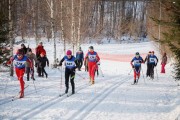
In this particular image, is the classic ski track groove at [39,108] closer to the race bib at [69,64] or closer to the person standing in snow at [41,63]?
the race bib at [69,64]

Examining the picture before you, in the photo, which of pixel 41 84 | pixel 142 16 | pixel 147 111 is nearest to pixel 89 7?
pixel 41 84

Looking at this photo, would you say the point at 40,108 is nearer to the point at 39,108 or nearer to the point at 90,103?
the point at 39,108

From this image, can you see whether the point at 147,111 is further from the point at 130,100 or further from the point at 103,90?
the point at 103,90

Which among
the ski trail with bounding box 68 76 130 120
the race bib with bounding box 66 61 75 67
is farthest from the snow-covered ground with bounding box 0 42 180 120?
the race bib with bounding box 66 61 75 67

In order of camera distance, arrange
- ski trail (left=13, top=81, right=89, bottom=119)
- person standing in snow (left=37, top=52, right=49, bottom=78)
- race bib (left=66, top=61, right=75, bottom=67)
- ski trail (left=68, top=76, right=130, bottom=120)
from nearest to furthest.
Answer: ski trail (left=13, top=81, right=89, bottom=119) → ski trail (left=68, top=76, right=130, bottom=120) → race bib (left=66, top=61, right=75, bottom=67) → person standing in snow (left=37, top=52, right=49, bottom=78)

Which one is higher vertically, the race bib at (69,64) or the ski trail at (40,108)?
the race bib at (69,64)

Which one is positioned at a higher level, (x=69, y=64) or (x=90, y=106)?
(x=69, y=64)

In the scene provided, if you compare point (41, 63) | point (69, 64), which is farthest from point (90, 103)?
point (41, 63)

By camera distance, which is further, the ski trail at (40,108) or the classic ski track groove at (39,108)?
the ski trail at (40,108)

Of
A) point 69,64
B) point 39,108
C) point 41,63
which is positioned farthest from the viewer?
point 41,63

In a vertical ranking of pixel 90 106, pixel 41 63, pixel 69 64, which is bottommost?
pixel 90 106

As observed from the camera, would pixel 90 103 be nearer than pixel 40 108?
No

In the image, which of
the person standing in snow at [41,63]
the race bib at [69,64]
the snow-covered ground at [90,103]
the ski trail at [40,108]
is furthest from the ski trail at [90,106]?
the person standing in snow at [41,63]

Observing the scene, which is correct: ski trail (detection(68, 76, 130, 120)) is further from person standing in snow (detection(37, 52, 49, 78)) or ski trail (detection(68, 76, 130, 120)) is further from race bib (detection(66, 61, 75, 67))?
person standing in snow (detection(37, 52, 49, 78))
